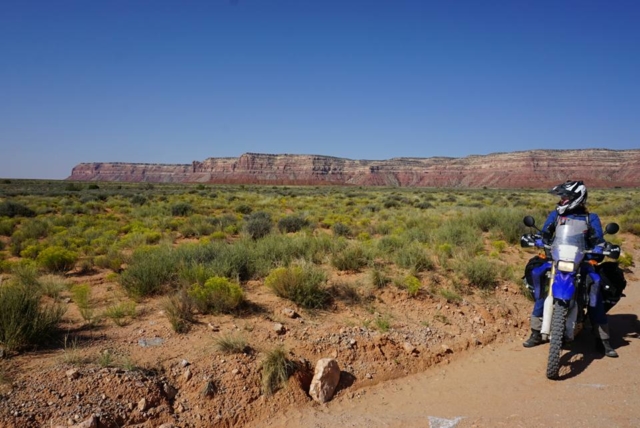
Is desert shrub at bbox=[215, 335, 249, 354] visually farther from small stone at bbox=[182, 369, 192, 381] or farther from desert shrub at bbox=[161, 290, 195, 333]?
desert shrub at bbox=[161, 290, 195, 333]

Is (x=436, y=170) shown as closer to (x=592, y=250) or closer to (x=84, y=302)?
(x=592, y=250)

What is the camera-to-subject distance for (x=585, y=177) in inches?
4609

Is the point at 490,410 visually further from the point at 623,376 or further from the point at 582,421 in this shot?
the point at 623,376

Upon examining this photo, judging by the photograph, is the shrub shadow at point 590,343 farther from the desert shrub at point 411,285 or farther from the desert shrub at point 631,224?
the desert shrub at point 631,224

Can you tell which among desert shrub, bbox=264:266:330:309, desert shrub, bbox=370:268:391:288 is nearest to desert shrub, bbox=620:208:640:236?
desert shrub, bbox=370:268:391:288

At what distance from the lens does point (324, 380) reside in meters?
3.84

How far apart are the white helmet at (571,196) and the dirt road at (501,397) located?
1931 mm

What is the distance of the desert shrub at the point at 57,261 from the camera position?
24.2 feet

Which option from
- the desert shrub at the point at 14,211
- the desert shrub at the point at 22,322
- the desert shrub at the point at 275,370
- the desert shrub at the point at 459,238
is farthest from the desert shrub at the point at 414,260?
the desert shrub at the point at 14,211

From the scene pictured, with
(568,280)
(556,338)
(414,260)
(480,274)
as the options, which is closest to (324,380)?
(556,338)

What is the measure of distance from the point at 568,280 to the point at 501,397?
5.21ft

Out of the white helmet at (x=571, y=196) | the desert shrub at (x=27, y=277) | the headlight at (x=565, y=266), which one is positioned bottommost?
the desert shrub at (x=27, y=277)

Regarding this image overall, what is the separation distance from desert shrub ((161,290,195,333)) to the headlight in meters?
4.69

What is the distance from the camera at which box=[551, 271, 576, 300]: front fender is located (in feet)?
13.6
